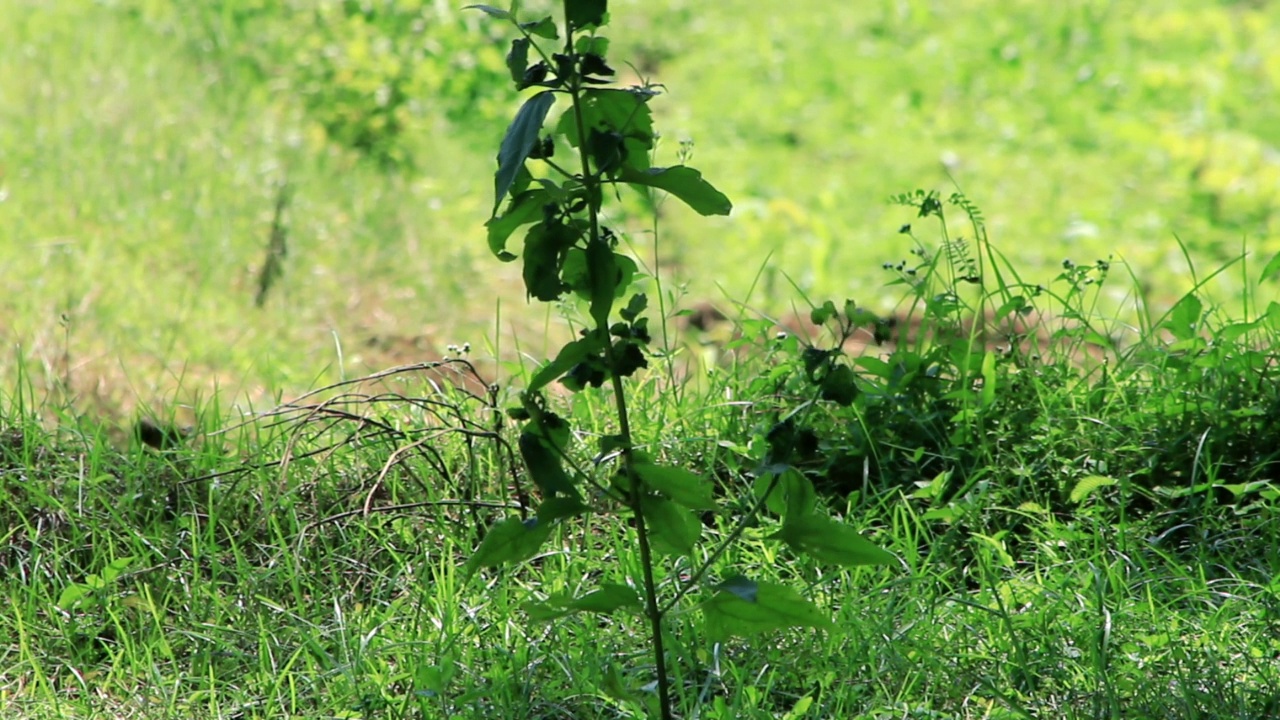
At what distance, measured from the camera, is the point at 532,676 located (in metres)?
2.45

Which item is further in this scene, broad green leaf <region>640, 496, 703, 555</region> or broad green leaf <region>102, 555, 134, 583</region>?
broad green leaf <region>102, 555, 134, 583</region>

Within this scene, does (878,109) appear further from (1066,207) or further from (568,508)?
(568,508)

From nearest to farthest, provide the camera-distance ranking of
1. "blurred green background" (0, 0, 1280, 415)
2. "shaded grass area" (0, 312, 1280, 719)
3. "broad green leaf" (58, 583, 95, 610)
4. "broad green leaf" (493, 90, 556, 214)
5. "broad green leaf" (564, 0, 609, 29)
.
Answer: "broad green leaf" (493, 90, 556, 214), "broad green leaf" (564, 0, 609, 29), "shaded grass area" (0, 312, 1280, 719), "broad green leaf" (58, 583, 95, 610), "blurred green background" (0, 0, 1280, 415)

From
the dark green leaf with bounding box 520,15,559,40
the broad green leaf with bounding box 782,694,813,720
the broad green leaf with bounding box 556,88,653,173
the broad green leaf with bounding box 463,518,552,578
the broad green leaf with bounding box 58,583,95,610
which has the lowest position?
the broad green leaf with bounding box 58,583,95,610

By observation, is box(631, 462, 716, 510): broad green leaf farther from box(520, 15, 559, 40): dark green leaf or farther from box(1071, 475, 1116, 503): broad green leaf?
box(1071, 475, 1116, 503): broad green leaf

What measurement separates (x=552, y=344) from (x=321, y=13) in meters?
3.50

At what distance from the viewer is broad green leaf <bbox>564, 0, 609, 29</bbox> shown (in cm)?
193

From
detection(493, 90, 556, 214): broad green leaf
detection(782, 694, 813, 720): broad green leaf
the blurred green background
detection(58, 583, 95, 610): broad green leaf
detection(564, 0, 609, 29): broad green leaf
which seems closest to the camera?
detection(493, 90, 556, 214): broad green leaf

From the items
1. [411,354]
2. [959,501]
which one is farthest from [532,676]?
[411,354]

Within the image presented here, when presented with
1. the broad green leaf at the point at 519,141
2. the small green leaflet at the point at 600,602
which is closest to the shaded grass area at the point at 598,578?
the small green leaflet at the point at 600,602

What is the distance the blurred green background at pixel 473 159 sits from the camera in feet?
16.7

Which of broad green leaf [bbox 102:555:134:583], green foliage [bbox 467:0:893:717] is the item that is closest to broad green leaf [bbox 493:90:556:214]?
green foliage [bbox 467:0:893:717]

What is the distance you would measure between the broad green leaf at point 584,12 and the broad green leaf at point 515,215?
0.75ft

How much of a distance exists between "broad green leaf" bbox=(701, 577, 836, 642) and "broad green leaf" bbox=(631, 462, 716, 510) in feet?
0.43
